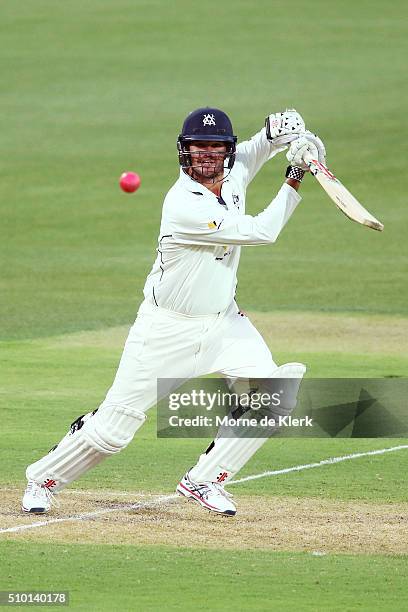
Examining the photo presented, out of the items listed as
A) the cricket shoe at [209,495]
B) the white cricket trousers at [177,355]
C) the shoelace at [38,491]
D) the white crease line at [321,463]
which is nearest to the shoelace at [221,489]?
the cricket shoe at [209,495]

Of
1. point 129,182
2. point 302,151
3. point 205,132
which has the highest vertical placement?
point 205,132

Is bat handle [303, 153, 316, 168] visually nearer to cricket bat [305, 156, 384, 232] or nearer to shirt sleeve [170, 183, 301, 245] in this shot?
cricket bat [305, 156, 384, 232]

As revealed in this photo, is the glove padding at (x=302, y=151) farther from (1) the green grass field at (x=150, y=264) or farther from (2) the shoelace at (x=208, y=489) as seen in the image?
(1) the green grass field at (x=150, y=264)

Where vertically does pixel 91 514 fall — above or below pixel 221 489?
below

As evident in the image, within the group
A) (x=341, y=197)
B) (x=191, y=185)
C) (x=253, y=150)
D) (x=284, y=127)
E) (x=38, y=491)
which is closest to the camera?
(x=341, y=197)

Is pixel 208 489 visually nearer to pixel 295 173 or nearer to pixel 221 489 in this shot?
pixel 221 489

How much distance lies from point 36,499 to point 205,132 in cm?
227

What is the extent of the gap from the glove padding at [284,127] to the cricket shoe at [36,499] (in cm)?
243

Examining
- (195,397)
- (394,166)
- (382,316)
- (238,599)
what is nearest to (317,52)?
(394,166)

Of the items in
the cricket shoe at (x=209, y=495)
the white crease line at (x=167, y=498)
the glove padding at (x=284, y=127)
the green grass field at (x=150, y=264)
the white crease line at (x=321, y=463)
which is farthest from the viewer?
the white crease line at (x=321, y=463)

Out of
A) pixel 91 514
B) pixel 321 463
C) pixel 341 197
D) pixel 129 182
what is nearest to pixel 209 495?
pixel 91 514

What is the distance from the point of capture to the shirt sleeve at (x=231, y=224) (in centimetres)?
791

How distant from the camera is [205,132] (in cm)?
820

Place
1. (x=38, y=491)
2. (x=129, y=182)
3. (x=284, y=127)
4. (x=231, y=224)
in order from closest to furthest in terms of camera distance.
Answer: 1. (x=231, y=224)
2. (x=38, y=491)
3. (x=284, y=127)
4. (x=129, y=182)
